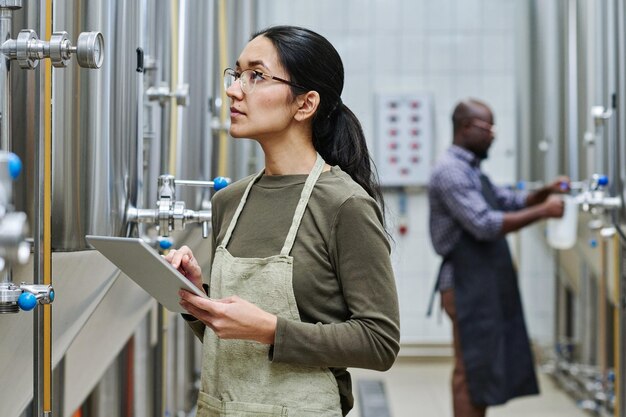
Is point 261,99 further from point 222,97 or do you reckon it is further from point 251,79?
point 222,97

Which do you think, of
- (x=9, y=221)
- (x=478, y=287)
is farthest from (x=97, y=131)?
(x=478, y=287)

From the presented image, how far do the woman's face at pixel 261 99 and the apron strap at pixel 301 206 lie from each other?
10 centimetres

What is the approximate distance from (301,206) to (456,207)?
2.09m

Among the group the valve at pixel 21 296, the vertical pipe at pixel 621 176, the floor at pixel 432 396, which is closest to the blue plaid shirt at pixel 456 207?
the vertical pipe at pixel 621 176

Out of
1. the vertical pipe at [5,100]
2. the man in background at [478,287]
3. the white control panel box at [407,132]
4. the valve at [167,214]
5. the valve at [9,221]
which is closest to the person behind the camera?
the valve at [9,221]

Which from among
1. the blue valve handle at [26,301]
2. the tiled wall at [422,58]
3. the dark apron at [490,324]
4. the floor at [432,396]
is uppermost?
the tiled wall at [422,58]

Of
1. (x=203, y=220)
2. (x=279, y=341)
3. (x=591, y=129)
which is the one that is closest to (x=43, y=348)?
(x=279, y=341)

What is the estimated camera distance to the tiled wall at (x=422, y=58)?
19.7 ft

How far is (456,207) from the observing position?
3.49m

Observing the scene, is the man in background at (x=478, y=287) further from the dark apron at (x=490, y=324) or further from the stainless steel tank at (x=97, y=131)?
the stainless steel tank at (x=97, y=131)

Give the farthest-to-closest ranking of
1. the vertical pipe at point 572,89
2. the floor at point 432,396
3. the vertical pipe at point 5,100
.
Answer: the floor at point 432,396
the vertical pipe at point 572,89
the vertical pipe at point 5,100

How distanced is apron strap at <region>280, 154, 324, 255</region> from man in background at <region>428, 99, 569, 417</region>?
79.0 inches

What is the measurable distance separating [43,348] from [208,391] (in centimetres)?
27

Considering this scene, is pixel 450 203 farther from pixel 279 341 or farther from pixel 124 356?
pixel 279 341
